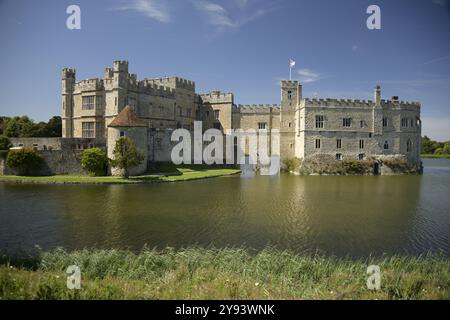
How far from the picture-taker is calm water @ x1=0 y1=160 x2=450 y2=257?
12.1 metres

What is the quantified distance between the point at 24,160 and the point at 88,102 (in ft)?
33.4

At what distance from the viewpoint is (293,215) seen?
16406mm

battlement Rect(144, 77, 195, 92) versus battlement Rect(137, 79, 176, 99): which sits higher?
battlement Rect(144, 77, 195, 92)

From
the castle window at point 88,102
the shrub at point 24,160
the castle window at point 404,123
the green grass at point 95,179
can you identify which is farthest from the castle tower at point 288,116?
the shrub at point 24,160

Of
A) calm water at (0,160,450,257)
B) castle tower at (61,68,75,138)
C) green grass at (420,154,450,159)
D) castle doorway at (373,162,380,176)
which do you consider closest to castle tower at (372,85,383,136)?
castle doorway at (373,162,380,176)

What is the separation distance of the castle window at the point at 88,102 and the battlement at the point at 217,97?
17.8 m

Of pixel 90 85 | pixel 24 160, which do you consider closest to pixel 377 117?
pixel 90 85

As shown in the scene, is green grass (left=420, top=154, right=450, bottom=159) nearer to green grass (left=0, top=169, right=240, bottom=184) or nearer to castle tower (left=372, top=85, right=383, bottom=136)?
castle tower (left=372, top=85, right=383, bottom=136)

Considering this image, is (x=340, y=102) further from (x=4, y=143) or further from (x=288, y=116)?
(x=4, y=143)

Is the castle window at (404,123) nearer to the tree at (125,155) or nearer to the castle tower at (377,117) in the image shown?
the castle tower at (377,117)

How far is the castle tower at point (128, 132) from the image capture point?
1275 inches

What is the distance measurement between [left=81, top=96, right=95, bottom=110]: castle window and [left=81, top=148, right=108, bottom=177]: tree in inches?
335

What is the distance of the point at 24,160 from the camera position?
30969 millimetres
